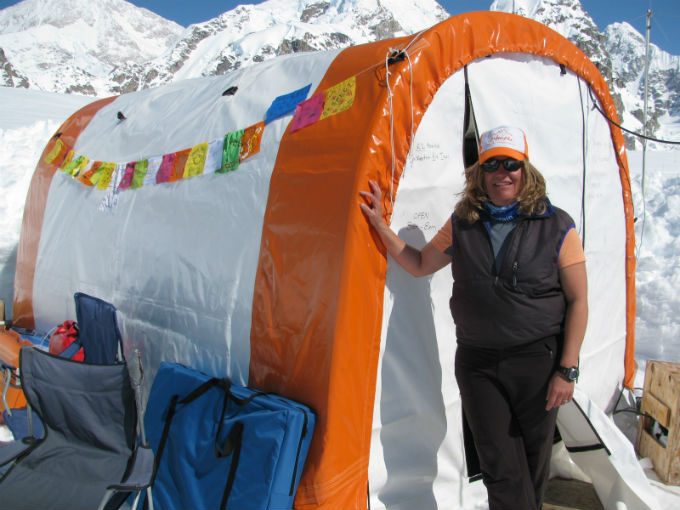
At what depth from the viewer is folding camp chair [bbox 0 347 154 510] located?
89.3 inches

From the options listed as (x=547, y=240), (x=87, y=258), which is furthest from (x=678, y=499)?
(x=87, y=258)

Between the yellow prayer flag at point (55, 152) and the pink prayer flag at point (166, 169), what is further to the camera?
the yellow prayer flag at point (55, 152)

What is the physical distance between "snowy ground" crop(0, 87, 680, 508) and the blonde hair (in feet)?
6.17

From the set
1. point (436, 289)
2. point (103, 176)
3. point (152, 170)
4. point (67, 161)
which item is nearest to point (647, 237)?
point (436, 289)

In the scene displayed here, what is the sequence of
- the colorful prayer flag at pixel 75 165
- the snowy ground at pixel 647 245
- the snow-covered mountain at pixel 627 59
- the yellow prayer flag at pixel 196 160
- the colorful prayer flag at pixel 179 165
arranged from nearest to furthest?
the yellow prayer flag at pixel 196 160 < the colorful prayer flag at pixel 179 165 < the colorful prayer flag at pixel 75 165 < the snowy ground at pixel 647 245 < the snow-covered mountain at pixel 627 59

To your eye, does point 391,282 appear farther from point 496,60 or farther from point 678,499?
point 678,499

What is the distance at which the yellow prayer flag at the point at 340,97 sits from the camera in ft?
7.04

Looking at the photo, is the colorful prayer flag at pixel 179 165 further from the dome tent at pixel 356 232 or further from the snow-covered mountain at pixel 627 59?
the snow-covered mountain at pixel 627 59

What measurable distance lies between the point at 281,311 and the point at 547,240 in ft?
3.75

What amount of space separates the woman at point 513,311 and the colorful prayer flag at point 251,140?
118cm

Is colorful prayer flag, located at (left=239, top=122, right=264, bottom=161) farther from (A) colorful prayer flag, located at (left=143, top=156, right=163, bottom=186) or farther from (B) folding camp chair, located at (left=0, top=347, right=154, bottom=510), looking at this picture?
(B) folding camp chair, located at (left=0, top=347, right=154, bottom=510)

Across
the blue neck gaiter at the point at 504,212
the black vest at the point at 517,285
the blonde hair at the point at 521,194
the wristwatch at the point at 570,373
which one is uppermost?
the blonde hair at the point at 521,194

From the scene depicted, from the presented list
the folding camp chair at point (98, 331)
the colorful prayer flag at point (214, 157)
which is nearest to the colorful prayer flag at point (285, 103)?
the colorful prayer flag at point (214, 157)

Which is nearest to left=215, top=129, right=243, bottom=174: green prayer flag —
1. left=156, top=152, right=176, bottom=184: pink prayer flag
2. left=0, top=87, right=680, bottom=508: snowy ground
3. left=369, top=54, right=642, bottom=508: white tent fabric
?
left=156, top=152, right=176, bottom=184: pink prayer flag
